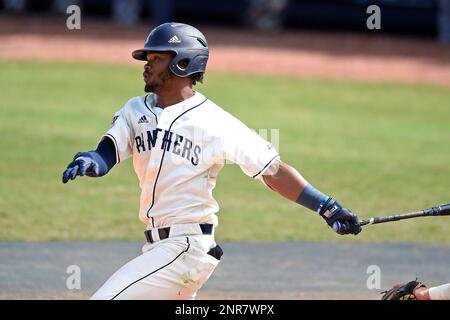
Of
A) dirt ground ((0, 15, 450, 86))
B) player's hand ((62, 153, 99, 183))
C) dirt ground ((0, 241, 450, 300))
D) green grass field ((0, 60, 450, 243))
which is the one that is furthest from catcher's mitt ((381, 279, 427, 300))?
dirt ground ((0, 15, 450, 86))

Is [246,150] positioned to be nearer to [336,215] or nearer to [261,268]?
[336,215]

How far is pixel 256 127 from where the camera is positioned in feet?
54.8

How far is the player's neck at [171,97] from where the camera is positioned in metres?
5.72

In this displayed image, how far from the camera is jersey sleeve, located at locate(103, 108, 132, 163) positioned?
18.5 feet

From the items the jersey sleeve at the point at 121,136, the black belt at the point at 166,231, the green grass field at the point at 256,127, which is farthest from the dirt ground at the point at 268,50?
the black belt at the point at 166,231

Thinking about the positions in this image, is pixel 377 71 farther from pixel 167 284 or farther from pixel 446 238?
pixel 167 284

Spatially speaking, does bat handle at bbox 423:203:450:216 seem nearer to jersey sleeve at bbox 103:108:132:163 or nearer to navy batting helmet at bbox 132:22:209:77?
navy batting helmet at bbox 132:22:209:77

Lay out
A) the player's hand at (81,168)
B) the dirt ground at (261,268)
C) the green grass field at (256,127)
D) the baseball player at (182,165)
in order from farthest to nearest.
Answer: the green grass field at (256,127)
the dirt ground at (261,268)
the baseball player at (182,165)
the player's hand at (81,168)

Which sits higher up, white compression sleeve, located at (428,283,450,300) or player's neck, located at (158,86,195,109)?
player's neck, located at (158,86,195,109)

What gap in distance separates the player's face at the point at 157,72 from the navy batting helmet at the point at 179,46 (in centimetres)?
4

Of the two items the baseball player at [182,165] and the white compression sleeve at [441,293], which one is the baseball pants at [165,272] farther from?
the white compression sleeve at [441,293]

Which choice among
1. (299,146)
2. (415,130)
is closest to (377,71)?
(415,130)

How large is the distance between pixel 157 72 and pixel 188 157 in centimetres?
53

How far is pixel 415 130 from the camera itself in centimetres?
1770
